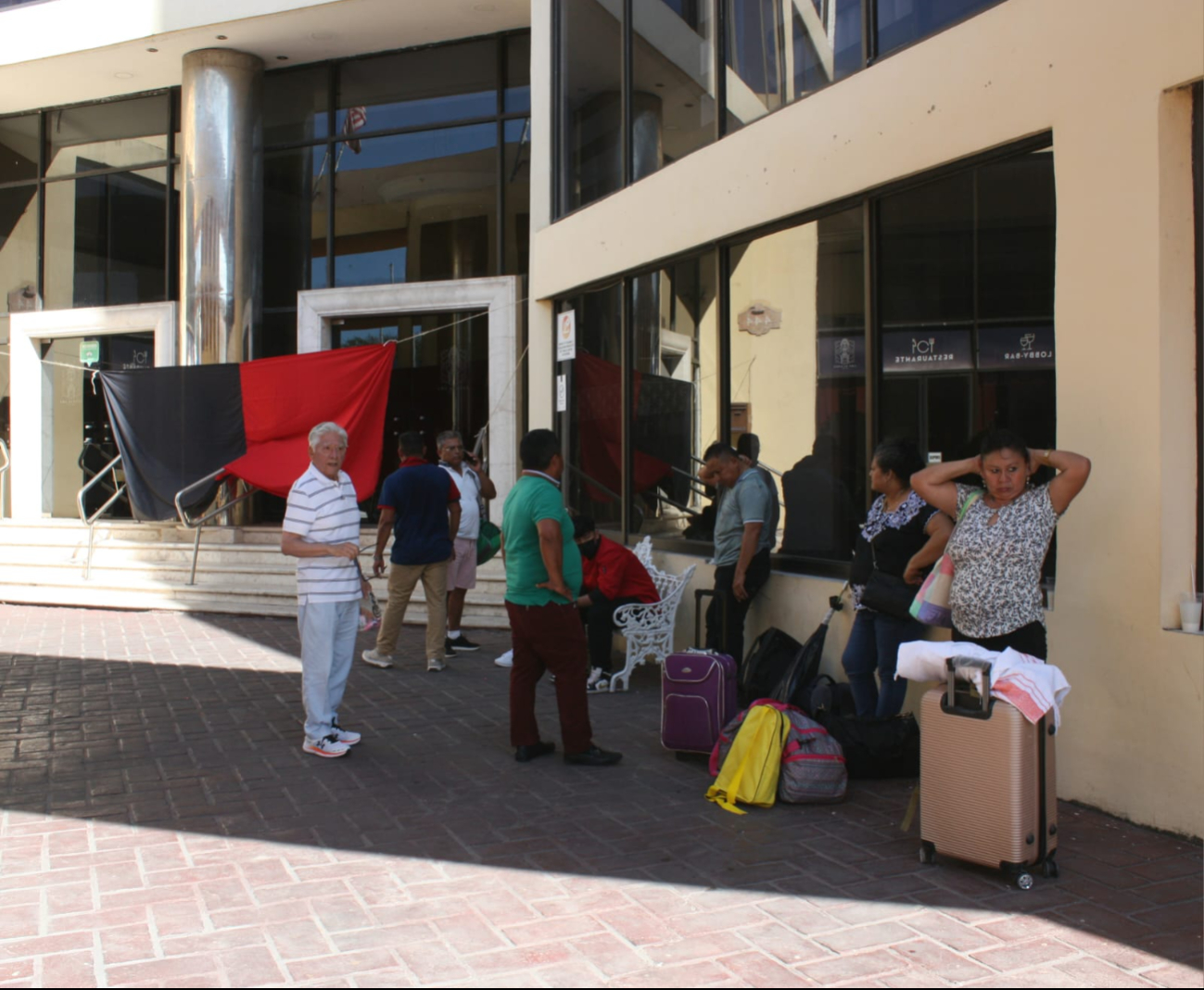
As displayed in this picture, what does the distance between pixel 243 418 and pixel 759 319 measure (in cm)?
697

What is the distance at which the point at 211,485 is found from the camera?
1299cm

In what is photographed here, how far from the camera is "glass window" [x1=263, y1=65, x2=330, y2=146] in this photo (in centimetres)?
1529

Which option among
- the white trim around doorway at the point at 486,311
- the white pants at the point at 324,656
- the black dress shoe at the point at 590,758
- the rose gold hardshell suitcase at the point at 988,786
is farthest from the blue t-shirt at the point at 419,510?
the rose gold hardshell suitcase at the point at 988,786

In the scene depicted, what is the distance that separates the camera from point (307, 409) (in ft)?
40.5

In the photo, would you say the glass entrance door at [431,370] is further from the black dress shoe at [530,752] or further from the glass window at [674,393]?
the black dress shoe at [530,752]

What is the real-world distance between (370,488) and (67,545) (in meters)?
4.97

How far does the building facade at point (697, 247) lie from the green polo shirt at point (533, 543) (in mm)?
2023

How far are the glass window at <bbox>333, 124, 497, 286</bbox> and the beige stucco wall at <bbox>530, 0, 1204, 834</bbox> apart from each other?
905 cm

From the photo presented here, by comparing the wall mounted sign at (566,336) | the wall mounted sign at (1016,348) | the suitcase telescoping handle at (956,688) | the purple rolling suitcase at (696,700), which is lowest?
the purple rolling suitcase at (696,700)

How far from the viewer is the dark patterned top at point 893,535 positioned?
5.83m

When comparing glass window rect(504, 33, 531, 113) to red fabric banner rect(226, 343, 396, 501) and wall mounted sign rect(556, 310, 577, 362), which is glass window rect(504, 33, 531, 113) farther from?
wall mounted sign rect(556, 310, 577, 362)

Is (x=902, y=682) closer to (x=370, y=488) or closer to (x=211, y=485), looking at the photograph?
(x=370, y=488)

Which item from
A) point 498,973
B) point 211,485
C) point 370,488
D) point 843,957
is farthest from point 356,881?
point 211,485

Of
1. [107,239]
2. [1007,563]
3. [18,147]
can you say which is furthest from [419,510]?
[18,147]
